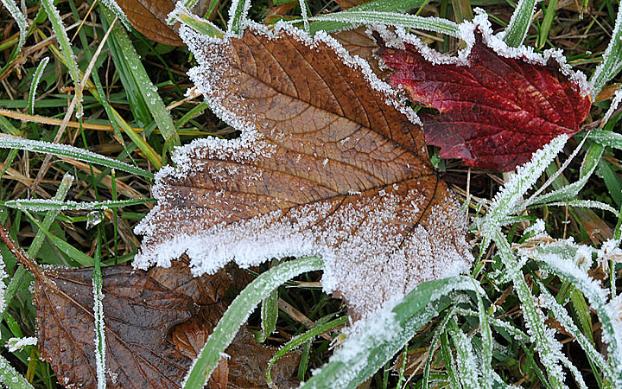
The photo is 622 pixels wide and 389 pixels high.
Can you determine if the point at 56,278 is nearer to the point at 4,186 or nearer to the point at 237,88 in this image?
the point at 4,186

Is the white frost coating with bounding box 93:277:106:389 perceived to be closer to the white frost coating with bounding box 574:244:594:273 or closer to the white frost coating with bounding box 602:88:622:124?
the white frost coating with bounding box 574:244:594:273

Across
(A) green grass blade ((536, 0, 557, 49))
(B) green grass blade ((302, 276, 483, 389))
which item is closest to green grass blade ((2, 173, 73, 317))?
(B) green grass blade ((302, 276, 483, 389))

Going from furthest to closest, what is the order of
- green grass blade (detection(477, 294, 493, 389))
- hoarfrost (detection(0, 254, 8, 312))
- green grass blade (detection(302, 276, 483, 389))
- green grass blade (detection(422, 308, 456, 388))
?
hoarfrost (detection(0, 254, 8, 312)), green grass blade (detection(422, 308, 456, 388)), green grass blade (detection(477, 294, 493, 389)), green grass blade (detection(302, 276, 483, 389))

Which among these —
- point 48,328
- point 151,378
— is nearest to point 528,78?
point 151,378

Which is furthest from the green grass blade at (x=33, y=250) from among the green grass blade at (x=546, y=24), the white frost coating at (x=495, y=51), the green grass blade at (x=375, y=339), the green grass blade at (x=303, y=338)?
the green grass blade at (x=546, y=24)

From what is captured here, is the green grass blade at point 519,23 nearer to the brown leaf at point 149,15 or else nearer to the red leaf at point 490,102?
the red leaf at point 490,102

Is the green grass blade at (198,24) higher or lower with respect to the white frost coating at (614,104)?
higher
